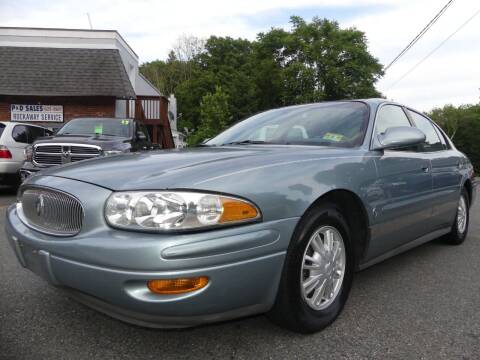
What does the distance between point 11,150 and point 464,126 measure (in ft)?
230

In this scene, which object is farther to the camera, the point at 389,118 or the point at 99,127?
the point at 99,127

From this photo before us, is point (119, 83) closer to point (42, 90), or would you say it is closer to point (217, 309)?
point (42, 90)

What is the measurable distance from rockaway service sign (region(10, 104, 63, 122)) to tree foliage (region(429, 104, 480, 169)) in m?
52.2

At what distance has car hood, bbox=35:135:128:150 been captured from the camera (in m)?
7.53

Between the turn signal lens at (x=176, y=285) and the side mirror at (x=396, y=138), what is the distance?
1.64 meters

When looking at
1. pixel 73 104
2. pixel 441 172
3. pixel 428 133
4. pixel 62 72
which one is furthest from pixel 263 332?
pixel 62 72

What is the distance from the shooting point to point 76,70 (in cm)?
1688

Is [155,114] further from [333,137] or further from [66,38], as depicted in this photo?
[333,137]

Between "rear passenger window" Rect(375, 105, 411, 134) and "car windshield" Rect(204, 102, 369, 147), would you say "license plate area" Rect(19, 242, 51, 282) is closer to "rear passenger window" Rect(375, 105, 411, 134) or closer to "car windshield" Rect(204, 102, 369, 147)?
"car windshield" Rect(204, 102, 369, 147)

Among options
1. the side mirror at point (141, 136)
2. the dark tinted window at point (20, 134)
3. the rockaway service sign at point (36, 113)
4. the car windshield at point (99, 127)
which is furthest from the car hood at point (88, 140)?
the rockaway service sign at point (36, 113)

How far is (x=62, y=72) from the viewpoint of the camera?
55.2 ft

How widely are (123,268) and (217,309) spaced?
438 millimetres

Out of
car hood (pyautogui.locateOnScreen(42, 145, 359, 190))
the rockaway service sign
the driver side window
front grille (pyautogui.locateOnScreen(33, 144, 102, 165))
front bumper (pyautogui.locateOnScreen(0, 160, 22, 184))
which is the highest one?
the rockaway service sign

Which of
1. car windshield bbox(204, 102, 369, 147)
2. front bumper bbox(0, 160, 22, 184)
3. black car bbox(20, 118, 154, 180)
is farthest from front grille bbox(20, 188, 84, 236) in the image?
front bumper bbox(0, 160, 22, 184)
